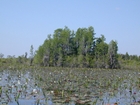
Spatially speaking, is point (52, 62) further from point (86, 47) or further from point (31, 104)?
point (31, 104)

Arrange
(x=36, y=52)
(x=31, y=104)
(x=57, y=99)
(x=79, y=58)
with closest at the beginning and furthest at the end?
1. (x=31, y=104)
2. (x=57, y=99)
3. (x=79, y=58)
4. (x=36, y=52)

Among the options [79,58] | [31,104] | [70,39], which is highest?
[70,39]

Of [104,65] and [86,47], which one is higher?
[86,47]

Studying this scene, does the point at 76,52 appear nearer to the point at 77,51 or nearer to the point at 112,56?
the point at 77,51

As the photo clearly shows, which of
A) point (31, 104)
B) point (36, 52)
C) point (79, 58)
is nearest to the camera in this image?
point (31, 104)

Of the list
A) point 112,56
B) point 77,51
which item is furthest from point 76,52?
point 112,56

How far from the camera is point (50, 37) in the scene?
57.3 metres

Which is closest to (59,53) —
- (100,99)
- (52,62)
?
(52,62)

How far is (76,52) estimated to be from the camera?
55344mm

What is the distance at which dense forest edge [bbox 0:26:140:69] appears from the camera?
53.1 meters

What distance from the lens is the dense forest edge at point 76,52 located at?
53062mm

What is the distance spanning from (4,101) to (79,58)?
4354 centimetres

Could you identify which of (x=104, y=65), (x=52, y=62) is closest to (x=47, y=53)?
(x=52, y=62)

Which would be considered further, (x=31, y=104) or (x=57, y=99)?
(x=57, y=99)
